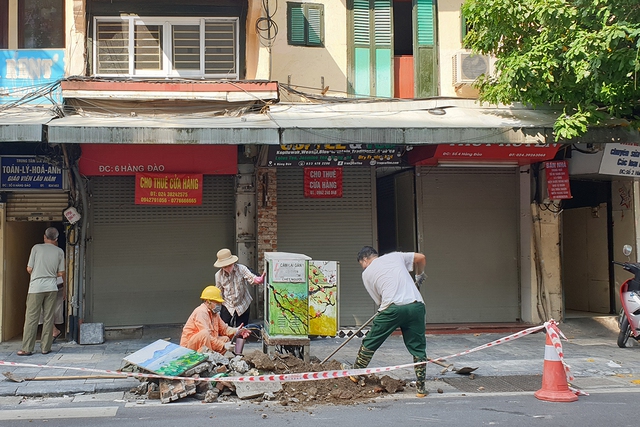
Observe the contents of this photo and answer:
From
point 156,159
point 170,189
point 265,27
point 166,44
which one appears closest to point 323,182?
point 170,189

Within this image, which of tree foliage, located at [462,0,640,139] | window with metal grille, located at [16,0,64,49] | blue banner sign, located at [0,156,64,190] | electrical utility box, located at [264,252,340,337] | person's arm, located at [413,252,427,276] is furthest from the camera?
window with metal grille, located at [16,0,64,49]

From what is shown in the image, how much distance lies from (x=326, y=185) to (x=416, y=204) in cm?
174

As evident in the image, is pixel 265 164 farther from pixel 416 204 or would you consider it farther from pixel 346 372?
pixel 346 372

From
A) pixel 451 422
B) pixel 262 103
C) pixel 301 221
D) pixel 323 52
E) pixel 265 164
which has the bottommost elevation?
pixel 451 422

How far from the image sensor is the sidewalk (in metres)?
7.86

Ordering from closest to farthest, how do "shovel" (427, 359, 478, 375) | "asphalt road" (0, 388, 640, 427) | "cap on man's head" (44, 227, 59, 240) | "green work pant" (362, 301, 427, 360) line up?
"asphalt road" (0, 388, 640, 427) → "green work pant" (362, 301, 427, 360) → "shovel" (427, 359, 478, 375) → "cap on man's head" (44, 227, 59, 240)

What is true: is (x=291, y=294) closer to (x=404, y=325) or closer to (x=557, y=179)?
(x=404, y=325)

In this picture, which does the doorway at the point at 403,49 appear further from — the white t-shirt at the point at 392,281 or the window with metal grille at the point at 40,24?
the window with metal grille at the point at 40,24

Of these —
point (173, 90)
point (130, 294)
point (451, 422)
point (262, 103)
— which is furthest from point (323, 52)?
point (451, 422)

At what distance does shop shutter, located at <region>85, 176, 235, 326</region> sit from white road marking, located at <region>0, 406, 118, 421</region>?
4.86 m

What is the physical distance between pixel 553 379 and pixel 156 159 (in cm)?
693

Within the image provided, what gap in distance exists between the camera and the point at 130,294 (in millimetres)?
11664

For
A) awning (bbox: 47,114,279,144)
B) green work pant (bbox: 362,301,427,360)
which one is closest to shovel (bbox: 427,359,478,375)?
green work pant (bbox: 362,301,427,360)

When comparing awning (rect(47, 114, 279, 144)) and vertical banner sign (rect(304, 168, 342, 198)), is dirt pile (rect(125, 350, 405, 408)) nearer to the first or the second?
awning (rect(47, 114, 279, 144))
